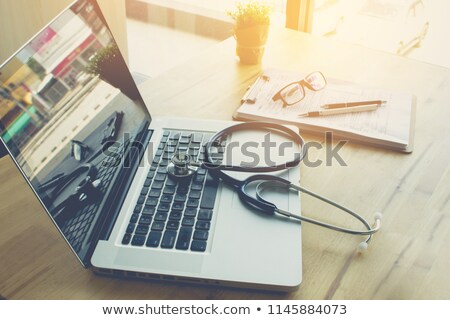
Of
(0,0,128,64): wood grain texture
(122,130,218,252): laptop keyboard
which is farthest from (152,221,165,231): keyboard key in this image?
(0,0,128,64): wood grain texture

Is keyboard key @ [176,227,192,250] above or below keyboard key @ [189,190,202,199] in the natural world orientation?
above

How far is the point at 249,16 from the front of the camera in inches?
45.5

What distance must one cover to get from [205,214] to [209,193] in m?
0.05

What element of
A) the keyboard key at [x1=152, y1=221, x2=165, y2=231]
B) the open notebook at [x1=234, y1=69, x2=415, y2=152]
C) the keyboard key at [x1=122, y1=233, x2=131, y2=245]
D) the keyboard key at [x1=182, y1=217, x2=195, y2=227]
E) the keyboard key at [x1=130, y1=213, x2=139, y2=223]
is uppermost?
the keyboard key at [x1=122, y1=233, x2=131, y2=245]

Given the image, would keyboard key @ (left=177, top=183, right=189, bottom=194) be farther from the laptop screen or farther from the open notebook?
the open notebook

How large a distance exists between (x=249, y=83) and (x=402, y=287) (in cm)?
65

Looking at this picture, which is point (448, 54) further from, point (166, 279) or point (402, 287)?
point (166, 279)

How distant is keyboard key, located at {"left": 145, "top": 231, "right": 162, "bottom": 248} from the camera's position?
0.67 meters

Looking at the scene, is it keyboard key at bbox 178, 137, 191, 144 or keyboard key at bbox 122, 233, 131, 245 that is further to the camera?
keyboard key at bbox 178, 137, 191, 144

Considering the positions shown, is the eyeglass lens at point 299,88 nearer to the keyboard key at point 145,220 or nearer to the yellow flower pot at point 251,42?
the yellow flower pot at point 251,42

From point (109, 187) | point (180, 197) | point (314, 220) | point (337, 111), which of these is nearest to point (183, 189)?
point (180, 197)

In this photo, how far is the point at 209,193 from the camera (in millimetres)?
770

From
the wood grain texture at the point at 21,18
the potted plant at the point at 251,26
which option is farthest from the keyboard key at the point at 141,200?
the wood grain texture at the point at 21,18

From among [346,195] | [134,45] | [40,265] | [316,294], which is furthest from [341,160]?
[134,45]
